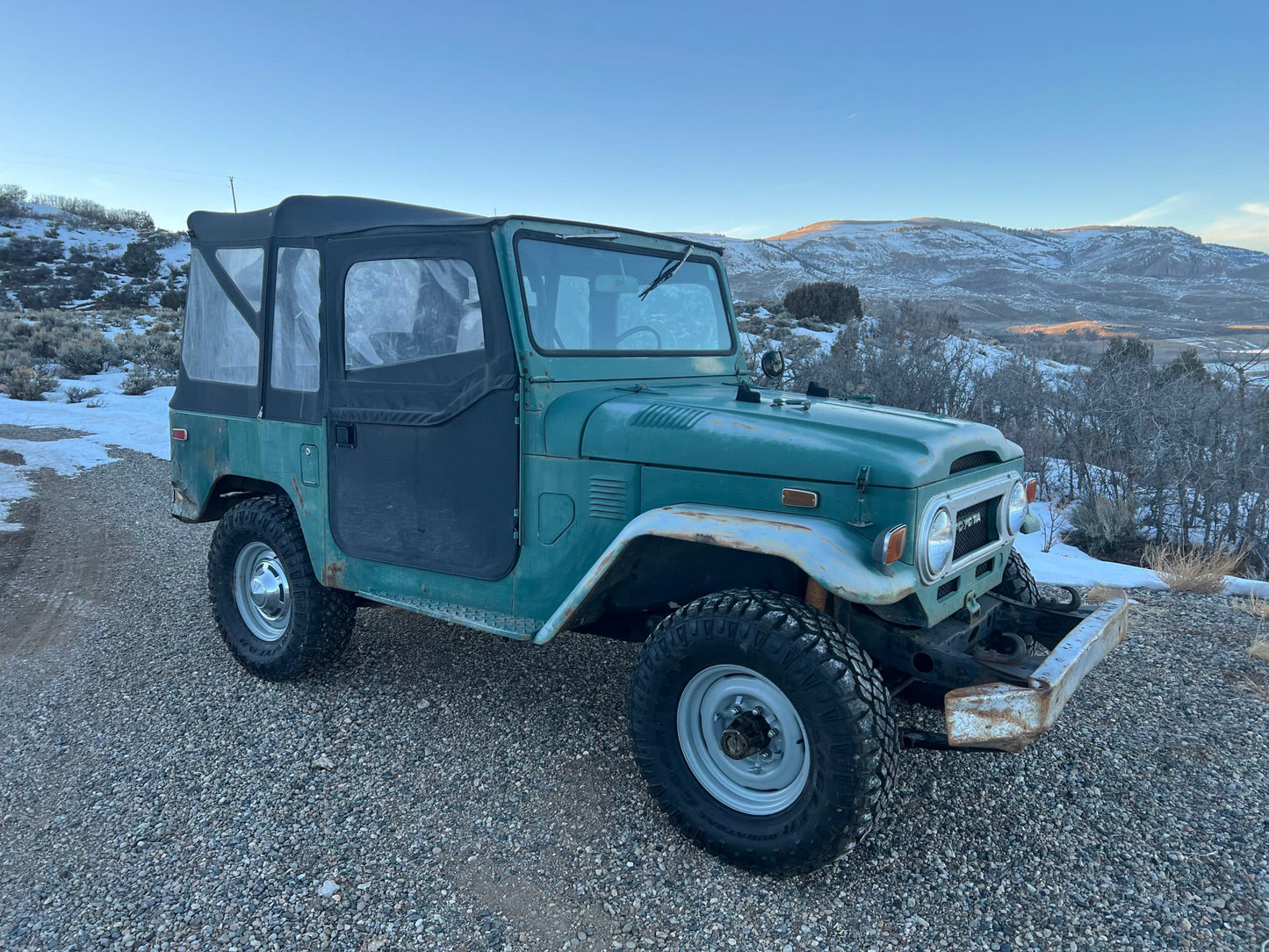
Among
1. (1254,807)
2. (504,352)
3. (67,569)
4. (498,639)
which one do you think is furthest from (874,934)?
(67,569)

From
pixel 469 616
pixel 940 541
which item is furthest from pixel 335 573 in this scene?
pixel 940 541

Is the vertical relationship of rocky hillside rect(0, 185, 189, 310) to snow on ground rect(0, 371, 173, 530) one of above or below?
above

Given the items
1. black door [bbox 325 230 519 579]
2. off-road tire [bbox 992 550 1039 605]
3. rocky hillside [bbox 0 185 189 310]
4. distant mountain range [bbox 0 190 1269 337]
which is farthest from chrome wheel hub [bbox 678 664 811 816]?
rocky hillside [bbox 0 185 189 310]

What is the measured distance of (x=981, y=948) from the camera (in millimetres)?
2373

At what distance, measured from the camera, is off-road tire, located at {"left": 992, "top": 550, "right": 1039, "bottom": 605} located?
3.68m

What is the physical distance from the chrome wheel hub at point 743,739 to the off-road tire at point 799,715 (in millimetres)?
38

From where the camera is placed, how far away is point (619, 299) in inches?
145

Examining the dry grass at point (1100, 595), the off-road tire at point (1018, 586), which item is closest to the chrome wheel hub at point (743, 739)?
the off-road tire at point (1018, 586)

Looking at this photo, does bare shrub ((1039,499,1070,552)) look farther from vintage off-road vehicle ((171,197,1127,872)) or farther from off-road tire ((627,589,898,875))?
off-road tire ((627,589,898,875))

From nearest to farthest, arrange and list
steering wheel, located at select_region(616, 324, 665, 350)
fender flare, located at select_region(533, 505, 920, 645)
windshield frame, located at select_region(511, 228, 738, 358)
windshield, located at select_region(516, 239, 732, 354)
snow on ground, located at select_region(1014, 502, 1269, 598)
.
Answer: fender flare, located at select_region(533, 505, 920, 645)
windshield frame, located at select_region(511, 228, 738, 358)
windshield, located at select_region(516, 239, 732, 354)
steering wheel, located at select_region(616, 324, 665, 350)
snow on ground, located at select_region(1014, 502, 1269, 598)

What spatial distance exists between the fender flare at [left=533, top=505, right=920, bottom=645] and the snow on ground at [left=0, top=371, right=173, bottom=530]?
664cm

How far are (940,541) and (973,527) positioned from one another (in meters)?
0.48

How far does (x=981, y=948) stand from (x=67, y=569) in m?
6.27

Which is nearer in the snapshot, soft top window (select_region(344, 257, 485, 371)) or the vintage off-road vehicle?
the vintage off-road vehicle
